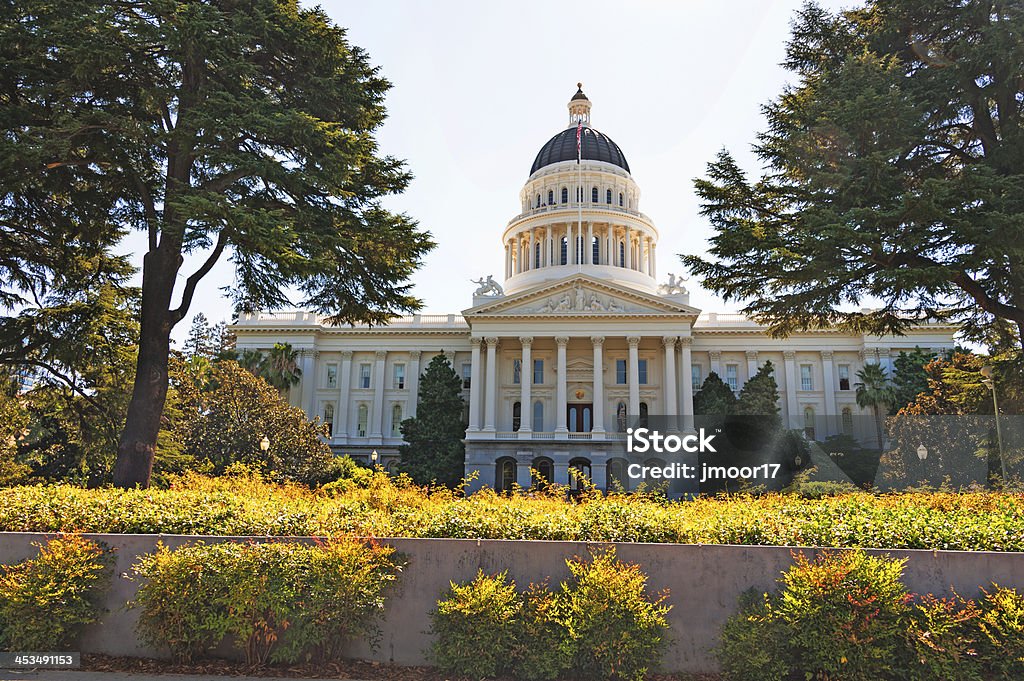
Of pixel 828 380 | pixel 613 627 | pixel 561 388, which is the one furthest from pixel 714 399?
pixel 613 627

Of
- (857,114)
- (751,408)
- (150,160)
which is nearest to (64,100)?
(150,160)

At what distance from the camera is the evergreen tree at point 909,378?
156 feet

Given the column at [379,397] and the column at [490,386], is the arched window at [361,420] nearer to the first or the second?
the column at [379,397]

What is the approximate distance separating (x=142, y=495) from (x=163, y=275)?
601 cm

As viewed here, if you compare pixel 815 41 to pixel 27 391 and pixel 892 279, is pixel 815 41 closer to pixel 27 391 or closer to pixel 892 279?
pixel 892 279

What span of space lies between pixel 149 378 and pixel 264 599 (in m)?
8.56

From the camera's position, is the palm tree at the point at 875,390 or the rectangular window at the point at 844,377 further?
the rectangular window at the point at 844,377

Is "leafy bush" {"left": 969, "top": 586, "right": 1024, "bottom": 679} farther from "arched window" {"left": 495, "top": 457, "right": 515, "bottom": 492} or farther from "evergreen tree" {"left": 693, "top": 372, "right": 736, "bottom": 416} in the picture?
"arched window" {"left": 495, "top": 457, "right": 515, "bottom": 492}

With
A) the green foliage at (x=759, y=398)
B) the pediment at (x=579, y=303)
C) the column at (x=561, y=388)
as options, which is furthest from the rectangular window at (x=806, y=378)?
→ the column at (x=561, y=388)

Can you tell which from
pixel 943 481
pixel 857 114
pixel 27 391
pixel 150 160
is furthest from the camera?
pixel 27 391

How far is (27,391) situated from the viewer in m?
18.8

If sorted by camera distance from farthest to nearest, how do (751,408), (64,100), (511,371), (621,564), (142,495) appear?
(511,371), (751,408), (64,100), (142,495), (621,564)

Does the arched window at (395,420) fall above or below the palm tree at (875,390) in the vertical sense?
below

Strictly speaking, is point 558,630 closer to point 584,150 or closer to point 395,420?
point 395,420
